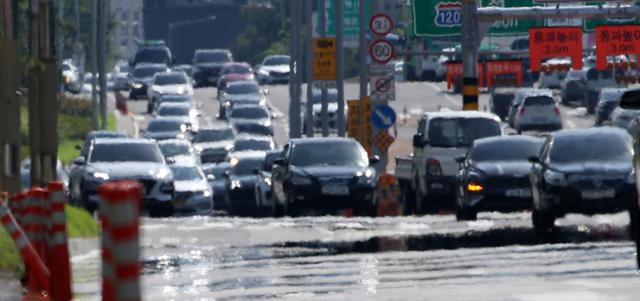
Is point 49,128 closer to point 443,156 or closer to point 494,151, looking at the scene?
point 494,151

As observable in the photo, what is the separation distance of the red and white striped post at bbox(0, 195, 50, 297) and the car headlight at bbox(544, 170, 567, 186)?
10.4 meters

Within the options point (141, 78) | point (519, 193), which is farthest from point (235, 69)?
point (519, 193)

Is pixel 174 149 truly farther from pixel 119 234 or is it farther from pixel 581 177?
pixel 119 234

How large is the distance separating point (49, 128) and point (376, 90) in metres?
23.4

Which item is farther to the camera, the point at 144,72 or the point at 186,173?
the point at 144,72

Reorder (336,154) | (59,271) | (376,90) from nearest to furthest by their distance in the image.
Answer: (59,271), (336,154), (376,90)

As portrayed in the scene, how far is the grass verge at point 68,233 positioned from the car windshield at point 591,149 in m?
6.19

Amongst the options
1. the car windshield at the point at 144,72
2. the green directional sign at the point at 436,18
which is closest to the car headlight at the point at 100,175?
the green directional sign at the point at 436,18

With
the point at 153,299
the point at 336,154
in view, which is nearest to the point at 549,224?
the point at 336,154

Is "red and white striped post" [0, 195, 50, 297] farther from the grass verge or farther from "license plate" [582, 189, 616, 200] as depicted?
"license plate" [582, 189, 616, 200]

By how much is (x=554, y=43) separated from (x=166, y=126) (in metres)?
16.9

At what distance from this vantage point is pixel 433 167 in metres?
34.7

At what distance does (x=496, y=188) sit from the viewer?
1161 inches

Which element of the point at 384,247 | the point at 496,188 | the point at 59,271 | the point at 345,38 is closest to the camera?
the point at 59,271
